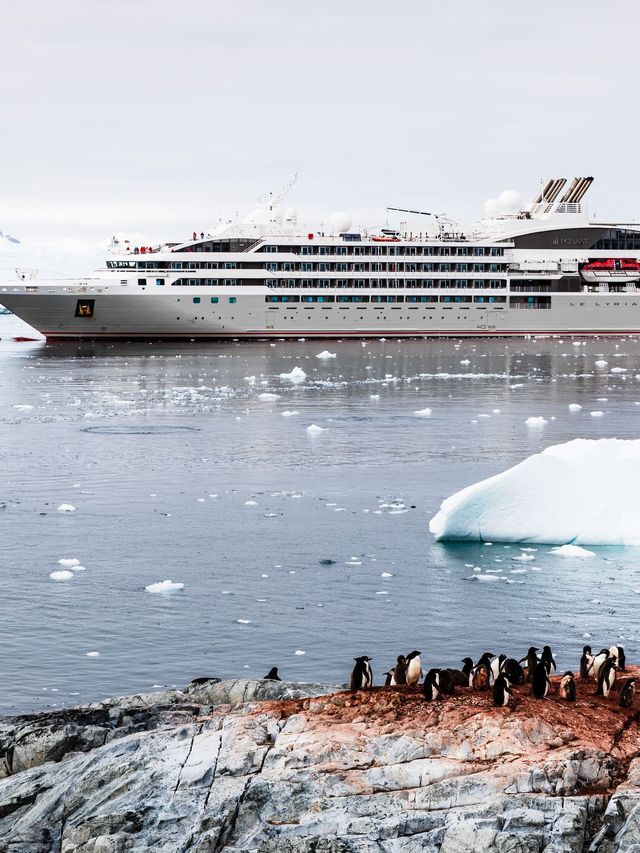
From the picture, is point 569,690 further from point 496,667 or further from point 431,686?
point 431,686

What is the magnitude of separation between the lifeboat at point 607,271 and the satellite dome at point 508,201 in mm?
9276

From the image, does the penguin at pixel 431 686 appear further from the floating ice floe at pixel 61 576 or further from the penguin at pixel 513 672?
the floating ice floe at pixel 61 576

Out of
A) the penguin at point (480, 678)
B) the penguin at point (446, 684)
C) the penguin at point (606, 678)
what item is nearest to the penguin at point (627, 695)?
the penguin at point (606, 678)

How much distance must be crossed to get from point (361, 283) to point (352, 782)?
88.0m

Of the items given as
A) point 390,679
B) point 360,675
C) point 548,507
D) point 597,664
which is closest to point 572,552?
point 548,507

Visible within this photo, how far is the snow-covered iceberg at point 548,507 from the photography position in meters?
21.9

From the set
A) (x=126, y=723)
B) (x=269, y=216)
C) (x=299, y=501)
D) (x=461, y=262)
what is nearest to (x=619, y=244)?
(x=461, y=262)

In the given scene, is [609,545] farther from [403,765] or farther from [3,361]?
[3,361]

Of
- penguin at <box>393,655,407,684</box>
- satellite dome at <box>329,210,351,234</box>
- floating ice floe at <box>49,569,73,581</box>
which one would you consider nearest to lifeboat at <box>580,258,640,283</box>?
satellite dome at <box>329,210,351,234</box>

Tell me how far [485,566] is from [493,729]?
10330 millimetres

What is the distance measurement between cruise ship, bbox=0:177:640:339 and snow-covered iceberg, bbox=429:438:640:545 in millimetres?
69589

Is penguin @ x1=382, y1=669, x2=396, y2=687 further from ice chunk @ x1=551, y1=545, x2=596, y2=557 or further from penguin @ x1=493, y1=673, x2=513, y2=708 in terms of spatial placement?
ice chunk @ x1=551, y1=545, x2=596, y2=557

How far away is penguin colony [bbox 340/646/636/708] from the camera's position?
11.2 meters

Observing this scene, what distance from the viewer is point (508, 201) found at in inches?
4158
